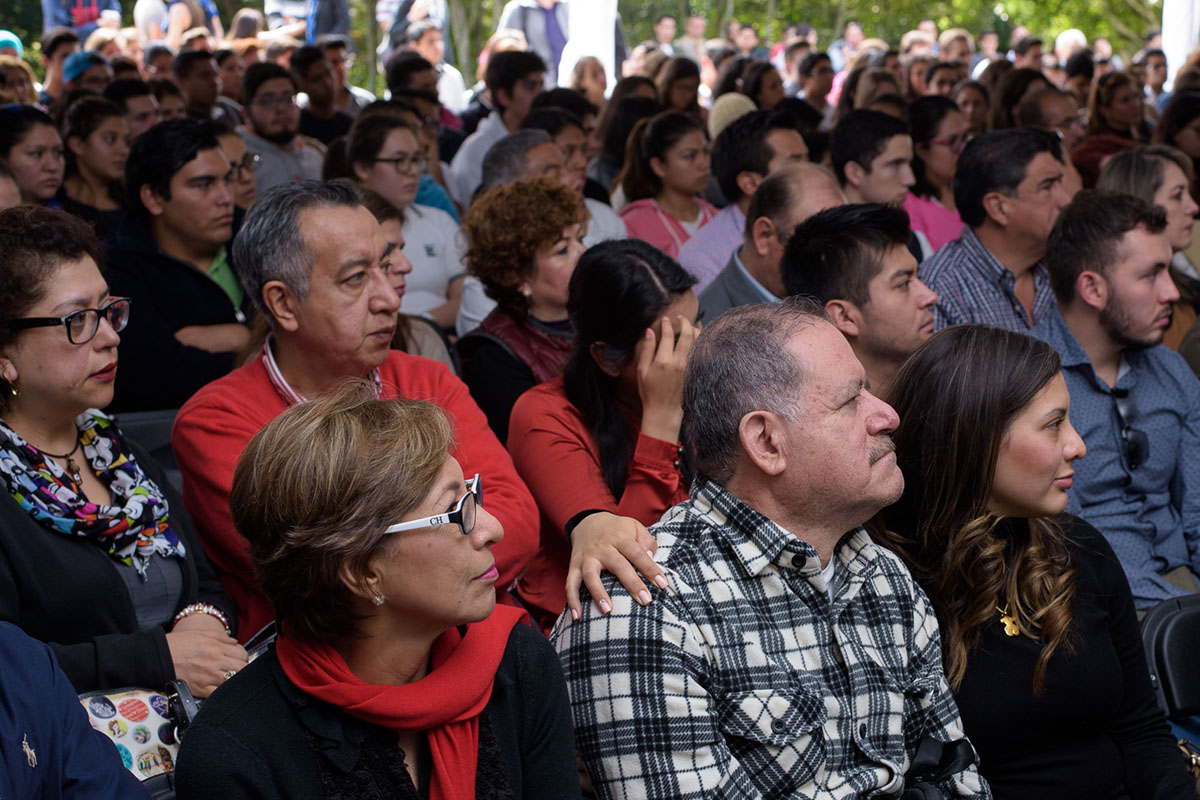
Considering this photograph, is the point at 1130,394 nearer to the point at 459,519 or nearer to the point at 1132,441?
the point at 1132,441

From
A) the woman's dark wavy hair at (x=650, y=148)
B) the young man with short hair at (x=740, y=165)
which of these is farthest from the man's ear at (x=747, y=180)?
the woman's dark wavy hair at (x=650, y=148)

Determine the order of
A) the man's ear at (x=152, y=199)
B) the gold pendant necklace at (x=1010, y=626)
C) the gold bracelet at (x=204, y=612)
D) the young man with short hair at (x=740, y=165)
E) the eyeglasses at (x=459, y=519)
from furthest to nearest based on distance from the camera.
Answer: the young man with short hair at (x=740, y=165) < the man's ear at (x=152, y=199) < the gold bracelet at (x=204, y=612) < the gold pendant necklace at (x=1010, y=626) < the eyeglasses at (x=459, y=519)

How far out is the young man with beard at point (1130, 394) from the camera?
3.30 m

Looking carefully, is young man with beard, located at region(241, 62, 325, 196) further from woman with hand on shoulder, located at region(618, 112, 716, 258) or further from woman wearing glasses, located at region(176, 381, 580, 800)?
woman wearing glasses, located at region(176, 381, 580, 800)

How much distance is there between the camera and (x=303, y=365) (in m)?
2.77

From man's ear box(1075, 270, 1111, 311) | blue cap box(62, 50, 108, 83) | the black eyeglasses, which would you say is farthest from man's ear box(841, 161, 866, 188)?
blue cap box(62, 50, 108, 83)

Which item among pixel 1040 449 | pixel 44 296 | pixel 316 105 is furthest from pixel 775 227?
pixel 316 105

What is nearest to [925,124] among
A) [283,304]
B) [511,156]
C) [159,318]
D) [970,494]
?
[511,156]

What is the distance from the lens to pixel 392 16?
13867mm

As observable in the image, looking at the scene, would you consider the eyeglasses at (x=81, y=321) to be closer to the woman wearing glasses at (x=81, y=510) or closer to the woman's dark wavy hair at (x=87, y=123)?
the woman wearing glasses at (x=81, y=510)

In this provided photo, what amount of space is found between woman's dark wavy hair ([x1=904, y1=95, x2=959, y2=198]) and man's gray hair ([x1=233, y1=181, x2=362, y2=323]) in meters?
4.62

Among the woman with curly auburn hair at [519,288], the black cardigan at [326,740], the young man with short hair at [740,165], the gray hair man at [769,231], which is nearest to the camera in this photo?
the black cardigan at [326,740]

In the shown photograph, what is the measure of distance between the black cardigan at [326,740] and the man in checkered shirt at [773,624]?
0.12m

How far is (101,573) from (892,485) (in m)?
1.55
